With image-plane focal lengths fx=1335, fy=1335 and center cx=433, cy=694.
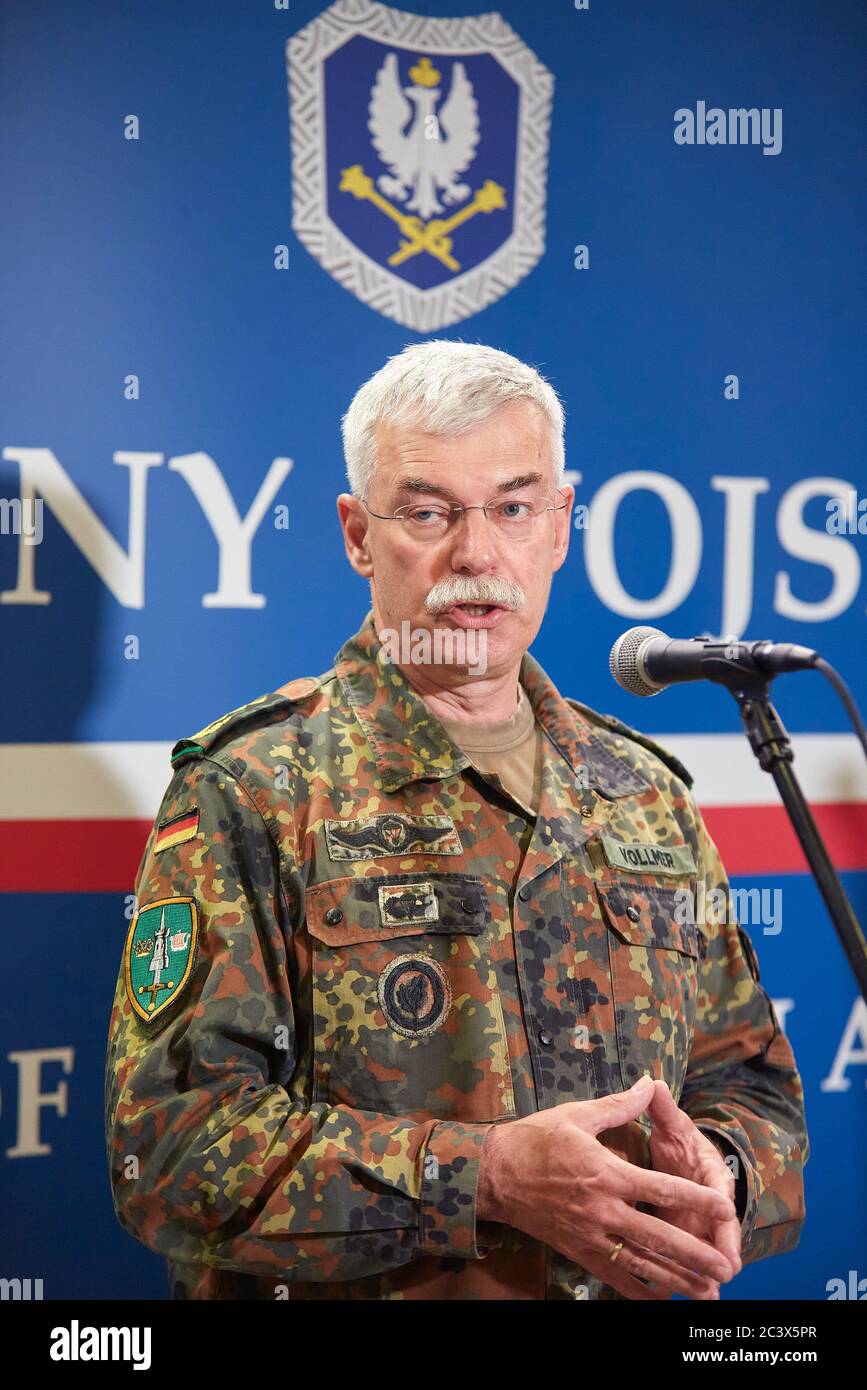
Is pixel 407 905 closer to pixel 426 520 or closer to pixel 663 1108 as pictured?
pixel 663 1108

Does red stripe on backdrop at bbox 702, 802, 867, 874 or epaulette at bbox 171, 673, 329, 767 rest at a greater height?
epaulette at bbox 171, 673, 329, 767

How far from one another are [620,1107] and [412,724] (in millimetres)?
564

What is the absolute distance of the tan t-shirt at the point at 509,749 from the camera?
1.85 meters

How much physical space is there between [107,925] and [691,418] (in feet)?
4.18

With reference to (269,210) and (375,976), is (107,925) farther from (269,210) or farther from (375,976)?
(269,210)

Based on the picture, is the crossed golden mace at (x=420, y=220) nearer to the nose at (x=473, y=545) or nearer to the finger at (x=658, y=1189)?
the nose at (x=473, y=545)

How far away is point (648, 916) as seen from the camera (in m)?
1.83

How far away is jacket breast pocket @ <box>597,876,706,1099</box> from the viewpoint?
1776mm

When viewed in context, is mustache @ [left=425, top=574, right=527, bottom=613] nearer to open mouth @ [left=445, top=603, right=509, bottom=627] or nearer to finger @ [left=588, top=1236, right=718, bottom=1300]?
open mouth @ [left=445, top=603, right=509, bottom=627]

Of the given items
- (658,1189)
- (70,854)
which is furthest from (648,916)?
(70,854)

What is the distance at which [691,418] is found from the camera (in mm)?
2248

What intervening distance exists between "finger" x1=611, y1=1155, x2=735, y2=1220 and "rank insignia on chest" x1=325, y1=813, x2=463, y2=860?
1.47ft

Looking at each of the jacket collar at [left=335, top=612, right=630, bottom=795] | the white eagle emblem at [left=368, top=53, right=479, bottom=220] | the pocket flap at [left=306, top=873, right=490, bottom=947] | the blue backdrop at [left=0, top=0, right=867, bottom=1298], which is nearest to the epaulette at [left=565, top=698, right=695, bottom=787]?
the jacket collar at [left=335, top=612, right=630, bottom=795]

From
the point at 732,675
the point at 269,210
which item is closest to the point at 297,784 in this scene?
the point at 732,675
